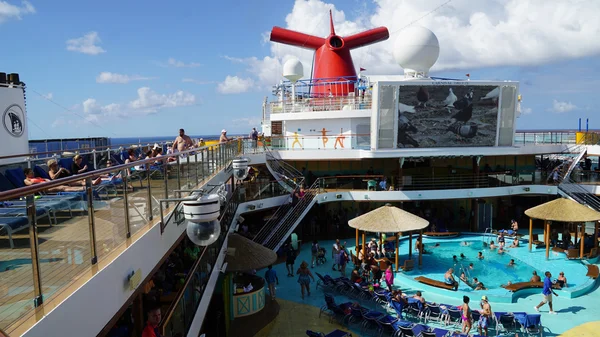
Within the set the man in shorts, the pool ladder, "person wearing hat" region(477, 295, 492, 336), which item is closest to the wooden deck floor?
"person wearing hat" region(477, 295, 492, 336)

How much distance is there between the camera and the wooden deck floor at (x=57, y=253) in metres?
2.92

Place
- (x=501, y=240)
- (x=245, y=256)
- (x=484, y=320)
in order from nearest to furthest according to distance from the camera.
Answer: (x=484, y=320) < (x=245, y=256) < (x=501, y=240)

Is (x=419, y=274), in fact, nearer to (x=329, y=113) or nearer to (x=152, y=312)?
(x=329, y=113)

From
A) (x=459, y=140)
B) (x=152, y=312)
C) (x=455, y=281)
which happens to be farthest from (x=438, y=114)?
(x=152, y=312)

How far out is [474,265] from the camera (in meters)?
18.1

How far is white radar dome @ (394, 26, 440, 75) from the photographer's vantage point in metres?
22.5

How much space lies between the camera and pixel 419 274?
1706 centimetres

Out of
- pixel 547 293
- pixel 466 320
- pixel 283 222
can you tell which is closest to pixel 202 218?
pixel 466 320

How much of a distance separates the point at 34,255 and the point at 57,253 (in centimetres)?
33

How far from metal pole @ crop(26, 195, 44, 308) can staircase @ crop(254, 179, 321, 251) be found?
15.1m

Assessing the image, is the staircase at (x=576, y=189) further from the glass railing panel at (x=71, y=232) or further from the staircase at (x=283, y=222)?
the glass railing panel at (x=71, y=232)

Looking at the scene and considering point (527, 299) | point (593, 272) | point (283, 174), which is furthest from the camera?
point (283, 174)

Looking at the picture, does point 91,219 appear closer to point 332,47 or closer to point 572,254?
point 572,254

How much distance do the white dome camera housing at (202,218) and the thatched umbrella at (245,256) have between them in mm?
8257
